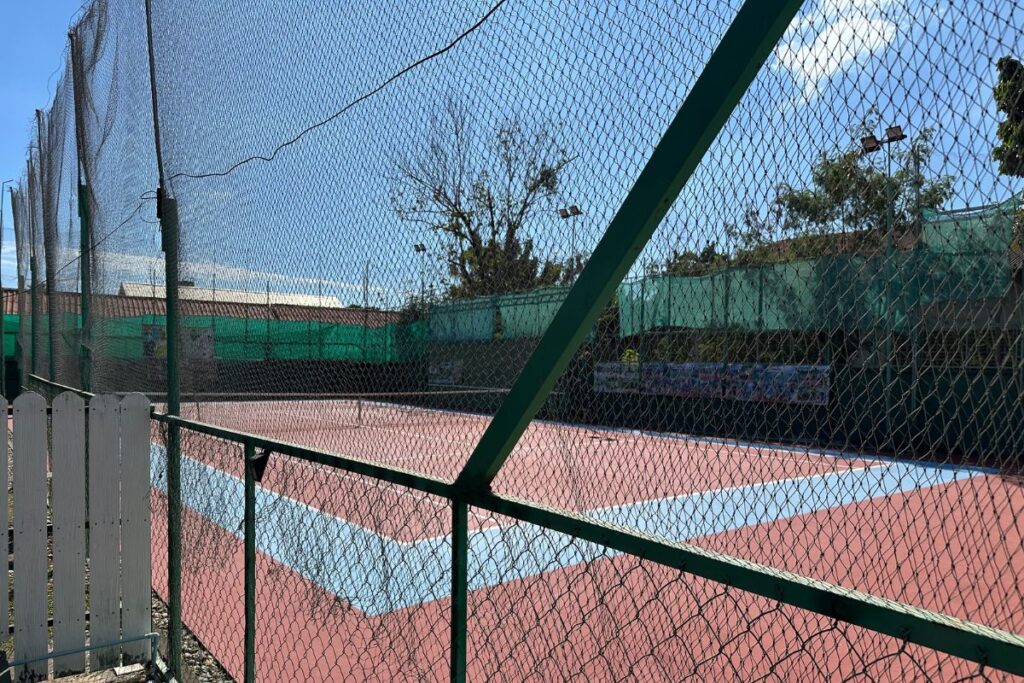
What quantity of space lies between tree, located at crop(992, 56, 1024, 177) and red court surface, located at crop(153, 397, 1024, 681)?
0.53 meters

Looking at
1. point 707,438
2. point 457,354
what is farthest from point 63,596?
point 707,438

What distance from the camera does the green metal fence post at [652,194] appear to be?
3.89 feet

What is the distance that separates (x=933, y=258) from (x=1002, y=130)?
0.24 metres

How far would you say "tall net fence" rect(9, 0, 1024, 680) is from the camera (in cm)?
122

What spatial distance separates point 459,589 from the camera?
1742 mm

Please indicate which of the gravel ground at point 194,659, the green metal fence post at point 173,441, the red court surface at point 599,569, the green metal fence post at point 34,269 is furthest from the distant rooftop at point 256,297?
the green metal fence post at point 34,269

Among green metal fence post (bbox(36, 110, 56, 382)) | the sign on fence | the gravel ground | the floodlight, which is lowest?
the gravel ground

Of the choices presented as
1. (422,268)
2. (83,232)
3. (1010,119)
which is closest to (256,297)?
(422,268)

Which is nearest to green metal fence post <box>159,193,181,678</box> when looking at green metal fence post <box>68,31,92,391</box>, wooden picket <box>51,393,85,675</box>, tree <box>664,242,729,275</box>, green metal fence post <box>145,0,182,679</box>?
green metal fence post <box>145,0,182,679</box>

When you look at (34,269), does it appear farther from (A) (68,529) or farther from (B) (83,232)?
(A) (68,529)

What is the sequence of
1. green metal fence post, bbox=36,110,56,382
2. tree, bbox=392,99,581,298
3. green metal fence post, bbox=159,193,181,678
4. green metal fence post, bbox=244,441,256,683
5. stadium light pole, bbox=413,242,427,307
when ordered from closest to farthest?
tree, bbox=392,99,581,298
stadium light pole, bbox=413,242,427,307
green metal fence post, bbox=244,441,256,683
green metal fence post, bbox=159,193,181,678
green metal fence post, bbox=36,110,56,382

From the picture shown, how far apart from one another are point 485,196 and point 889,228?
1.02 meters

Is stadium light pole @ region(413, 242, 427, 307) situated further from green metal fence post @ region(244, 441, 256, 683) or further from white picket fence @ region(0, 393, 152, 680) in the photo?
white picket fence @ region(0, 393, 152, 680)

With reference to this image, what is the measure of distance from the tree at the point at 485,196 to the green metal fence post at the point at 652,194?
356 millimetres
